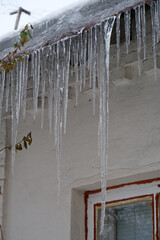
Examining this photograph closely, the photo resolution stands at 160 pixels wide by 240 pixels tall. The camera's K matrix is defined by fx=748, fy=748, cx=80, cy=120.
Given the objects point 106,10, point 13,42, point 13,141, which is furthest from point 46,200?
point 106,10

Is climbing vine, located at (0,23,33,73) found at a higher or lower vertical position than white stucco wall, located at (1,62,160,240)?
higher

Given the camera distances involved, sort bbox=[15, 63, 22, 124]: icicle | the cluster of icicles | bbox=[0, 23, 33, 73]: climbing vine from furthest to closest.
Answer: bbox=[15, 63, 22, 124]: icicle
bbox=[0, 23, 33, 73]: climbing vine
the cluster of icicles

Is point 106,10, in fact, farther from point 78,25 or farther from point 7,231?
point 7,231

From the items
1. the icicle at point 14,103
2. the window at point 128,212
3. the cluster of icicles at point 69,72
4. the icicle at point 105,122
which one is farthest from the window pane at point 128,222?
the icicle at point 14,103

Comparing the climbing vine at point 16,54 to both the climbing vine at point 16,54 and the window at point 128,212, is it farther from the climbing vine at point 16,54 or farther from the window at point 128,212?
the window at point 128,212

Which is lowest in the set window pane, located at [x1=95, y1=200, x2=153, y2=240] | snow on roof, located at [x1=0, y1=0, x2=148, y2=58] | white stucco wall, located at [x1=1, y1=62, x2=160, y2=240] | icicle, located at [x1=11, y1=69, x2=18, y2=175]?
window pane, located at [x1=95, y1=200, x2=153, y2=240]

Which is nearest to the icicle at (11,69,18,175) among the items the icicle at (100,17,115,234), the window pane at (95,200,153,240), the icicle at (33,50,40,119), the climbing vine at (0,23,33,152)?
the icicle at (33,50,40,119)

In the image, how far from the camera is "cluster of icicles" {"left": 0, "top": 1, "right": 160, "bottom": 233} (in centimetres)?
547

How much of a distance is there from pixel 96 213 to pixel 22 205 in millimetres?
695

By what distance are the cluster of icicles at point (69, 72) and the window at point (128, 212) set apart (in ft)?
0.87

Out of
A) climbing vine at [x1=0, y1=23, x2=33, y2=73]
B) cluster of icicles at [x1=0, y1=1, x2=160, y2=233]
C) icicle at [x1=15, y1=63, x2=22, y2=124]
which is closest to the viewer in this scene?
cluster of icicles at [x1=0, y1=1, x2=160, y2=233]

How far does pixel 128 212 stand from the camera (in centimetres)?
595

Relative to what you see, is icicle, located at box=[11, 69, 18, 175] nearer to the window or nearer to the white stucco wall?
the white stucco wall

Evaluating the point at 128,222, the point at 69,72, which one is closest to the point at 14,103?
the point at 69,72
